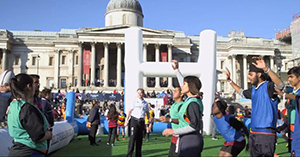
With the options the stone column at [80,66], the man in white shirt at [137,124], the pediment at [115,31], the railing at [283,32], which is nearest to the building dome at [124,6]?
the pediment at [115,31]

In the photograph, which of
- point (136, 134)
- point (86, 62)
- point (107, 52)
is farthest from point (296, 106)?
point (107, 52)

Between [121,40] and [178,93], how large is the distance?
41194 millimetres

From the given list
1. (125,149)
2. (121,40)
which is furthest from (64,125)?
(121,40)

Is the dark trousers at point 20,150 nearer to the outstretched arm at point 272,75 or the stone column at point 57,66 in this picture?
the outstretched arm at point 272,75

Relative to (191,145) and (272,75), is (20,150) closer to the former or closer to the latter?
(191,145)

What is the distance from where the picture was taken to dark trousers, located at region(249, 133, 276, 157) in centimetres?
432

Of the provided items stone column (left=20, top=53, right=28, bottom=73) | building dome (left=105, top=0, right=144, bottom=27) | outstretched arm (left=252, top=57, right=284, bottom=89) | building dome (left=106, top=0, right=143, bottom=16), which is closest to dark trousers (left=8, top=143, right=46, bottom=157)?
outstretched arm (left=252, top=57, right=284, bottom=89)

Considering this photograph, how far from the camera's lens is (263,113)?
14.7 ft

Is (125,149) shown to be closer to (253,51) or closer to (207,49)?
(207,49)

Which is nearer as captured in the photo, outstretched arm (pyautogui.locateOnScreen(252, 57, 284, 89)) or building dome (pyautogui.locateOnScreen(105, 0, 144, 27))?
outstretched arm (pyautogui.locateOnScreen(252, 57, 284, 89))

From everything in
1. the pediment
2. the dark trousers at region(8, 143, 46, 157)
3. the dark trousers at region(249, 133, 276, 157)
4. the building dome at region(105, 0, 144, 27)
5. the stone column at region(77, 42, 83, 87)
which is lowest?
the dark trousers at region(249, 133, 276, 157)

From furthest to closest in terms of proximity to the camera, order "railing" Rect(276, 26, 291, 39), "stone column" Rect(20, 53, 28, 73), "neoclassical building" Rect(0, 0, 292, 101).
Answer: "stone column" Rect(20, 53, 28, 73)
"railing" Rect(276, 26, 291, 39)
"neoclassical building" Rect(0, 0, 292, 101)

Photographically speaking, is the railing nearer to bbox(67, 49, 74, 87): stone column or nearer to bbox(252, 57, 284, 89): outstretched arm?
bbox(67, 49, 74, 87): stone column

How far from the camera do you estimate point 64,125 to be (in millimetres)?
9984
